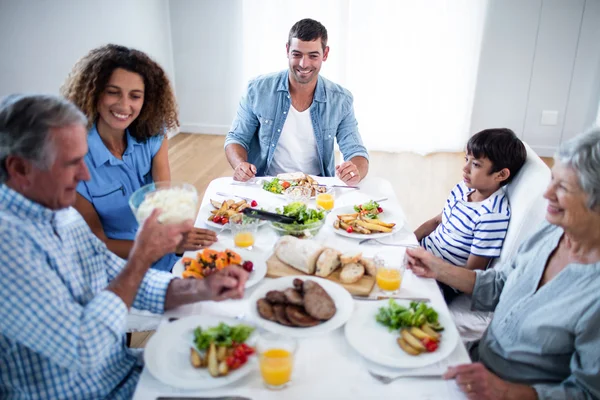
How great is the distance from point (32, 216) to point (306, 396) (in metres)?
0.77

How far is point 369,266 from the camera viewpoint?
155 centimetres

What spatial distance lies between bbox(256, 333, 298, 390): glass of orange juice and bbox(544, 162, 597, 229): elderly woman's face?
2.62ft

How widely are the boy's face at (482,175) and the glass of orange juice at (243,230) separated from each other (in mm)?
894

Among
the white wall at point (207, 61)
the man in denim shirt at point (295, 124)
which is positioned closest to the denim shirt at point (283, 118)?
the man in denim shirt at point (295, 124)

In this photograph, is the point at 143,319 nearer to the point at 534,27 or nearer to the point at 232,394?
the point at 232,394

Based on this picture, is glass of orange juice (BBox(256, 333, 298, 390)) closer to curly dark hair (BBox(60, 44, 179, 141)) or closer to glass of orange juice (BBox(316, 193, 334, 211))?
glass of orange juice (BBox(316, 193, 334, 211))

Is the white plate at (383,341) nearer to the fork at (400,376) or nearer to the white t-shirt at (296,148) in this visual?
the fork at (400,376)

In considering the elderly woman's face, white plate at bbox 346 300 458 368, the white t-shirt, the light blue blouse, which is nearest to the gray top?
the elderly woman's face

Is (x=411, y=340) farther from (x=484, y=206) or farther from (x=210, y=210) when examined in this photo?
(x=210, y=210)

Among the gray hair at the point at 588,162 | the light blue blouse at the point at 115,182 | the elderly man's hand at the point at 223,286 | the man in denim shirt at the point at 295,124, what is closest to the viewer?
the gray hair at the point at 588,162

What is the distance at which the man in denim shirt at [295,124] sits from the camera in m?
2.79

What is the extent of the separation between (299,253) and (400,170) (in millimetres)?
3662

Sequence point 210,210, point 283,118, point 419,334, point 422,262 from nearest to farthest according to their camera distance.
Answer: point 419,334 → point 422,262 → point 210,210 → point 283,118

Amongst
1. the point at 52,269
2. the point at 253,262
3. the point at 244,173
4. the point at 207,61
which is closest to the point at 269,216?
the point at 253,262
